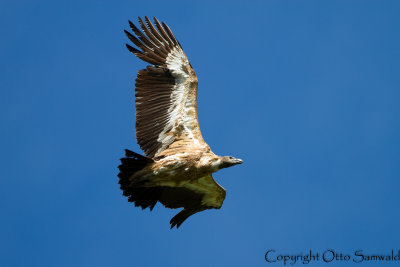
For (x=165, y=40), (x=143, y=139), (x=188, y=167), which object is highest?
(x=165, y=40)

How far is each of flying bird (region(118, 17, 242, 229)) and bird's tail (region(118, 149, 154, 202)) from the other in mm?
30

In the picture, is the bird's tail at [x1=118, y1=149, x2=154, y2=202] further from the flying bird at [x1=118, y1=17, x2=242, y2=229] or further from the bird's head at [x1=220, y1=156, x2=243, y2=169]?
the bird's head at [x1=220, y1=156, x2=243, y2=169]

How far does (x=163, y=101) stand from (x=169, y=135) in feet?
2.10

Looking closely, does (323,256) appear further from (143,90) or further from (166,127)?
(143,90)

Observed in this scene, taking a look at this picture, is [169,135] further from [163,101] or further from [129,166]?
[129,166]

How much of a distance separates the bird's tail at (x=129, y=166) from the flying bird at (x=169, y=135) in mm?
30

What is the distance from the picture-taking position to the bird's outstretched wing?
10.2m

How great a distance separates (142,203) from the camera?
10.0 m

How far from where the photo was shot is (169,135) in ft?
34.0

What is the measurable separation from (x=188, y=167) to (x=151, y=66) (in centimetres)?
211

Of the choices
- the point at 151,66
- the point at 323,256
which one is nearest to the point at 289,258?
the point at 323,256

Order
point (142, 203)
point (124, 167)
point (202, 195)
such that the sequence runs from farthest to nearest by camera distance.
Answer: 1. point (202, 195)
2. point (142, 203)
3. point (124, 167)

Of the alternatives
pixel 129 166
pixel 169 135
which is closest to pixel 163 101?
pixel 169 135

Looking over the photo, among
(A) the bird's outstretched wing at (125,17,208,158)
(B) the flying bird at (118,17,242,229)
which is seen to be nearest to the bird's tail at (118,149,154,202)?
(B) the flying bird at (118,17,242,229)
